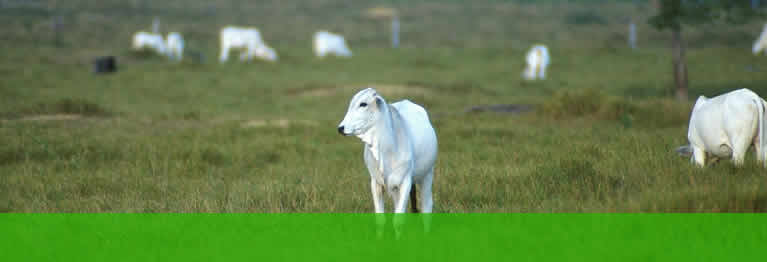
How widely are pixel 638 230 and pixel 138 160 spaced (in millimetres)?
6637

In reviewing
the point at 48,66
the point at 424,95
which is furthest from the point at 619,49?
the point at 48,66

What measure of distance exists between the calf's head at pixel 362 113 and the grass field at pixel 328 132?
1663 millimetres

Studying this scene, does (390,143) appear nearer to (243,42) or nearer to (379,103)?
(379,103)

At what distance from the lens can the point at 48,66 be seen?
25578mm

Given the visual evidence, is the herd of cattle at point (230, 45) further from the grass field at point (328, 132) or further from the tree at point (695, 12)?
the tree at point (695, 12)

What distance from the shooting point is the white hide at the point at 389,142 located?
4.48m

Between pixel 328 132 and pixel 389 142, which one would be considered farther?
pixel 328 132

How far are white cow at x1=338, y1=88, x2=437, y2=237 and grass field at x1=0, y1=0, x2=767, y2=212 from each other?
1.13 meters

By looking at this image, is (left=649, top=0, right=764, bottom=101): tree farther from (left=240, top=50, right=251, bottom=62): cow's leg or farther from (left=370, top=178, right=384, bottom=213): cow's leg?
(left=240, top=50, right=251, bottom=62): cow's leg

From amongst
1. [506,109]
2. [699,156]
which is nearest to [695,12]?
[506,109]

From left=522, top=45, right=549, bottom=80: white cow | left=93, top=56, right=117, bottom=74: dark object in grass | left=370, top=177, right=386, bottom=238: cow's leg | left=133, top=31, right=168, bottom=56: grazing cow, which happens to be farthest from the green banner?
left=133, top=31, right=168, bottom=56: grazing cow

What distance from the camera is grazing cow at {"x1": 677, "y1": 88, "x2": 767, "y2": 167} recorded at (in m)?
5.96

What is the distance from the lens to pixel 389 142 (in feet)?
15.1

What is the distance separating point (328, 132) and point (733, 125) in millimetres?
7519
